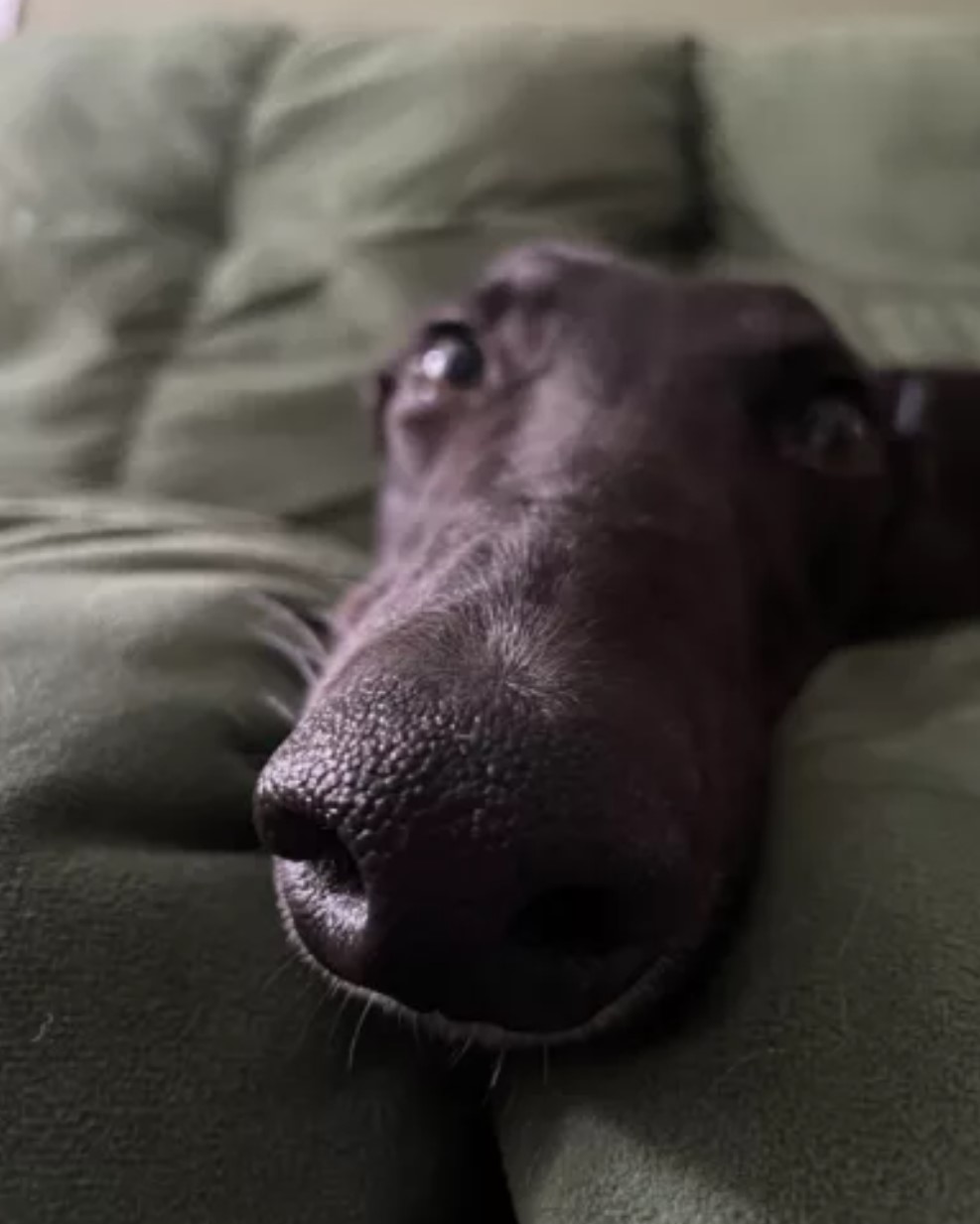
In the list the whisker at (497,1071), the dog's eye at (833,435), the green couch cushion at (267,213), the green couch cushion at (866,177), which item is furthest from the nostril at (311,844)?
the green couch cushion at (866,177)

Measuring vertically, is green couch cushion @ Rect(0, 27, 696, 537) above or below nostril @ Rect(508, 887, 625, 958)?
below

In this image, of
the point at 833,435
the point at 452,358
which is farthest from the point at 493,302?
the point at 833,435

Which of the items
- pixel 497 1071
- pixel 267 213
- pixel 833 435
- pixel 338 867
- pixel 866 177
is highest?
pixel 338 867

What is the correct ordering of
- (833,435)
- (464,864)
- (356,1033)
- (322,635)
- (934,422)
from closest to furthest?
1. (464,864)
2. (356,1033)
3. (322,635)
4. (833,435)
5. (934,422)

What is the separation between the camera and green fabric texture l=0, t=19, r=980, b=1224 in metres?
0.67

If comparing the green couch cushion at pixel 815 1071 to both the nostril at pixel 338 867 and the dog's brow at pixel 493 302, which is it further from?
the dog's brow at pixel 493 302

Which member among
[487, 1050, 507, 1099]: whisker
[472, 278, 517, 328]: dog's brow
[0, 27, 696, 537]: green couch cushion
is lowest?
[0, 27, 696, 537]: green couch cushion

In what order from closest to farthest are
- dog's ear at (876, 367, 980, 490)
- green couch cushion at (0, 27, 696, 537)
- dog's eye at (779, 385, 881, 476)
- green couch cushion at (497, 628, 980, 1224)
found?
green couch cushion at (497, 628, 980, 1224) → dog's eye at (779, 385, 881, 476) → dog's ear at (876, 367, 980, 490) → green couch cushion at (0, 27, 696, 537)

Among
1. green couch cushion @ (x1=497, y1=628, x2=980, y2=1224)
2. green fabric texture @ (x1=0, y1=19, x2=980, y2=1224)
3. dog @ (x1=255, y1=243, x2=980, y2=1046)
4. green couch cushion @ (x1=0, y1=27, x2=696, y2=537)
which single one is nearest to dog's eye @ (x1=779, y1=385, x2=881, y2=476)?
dog @ (x1=255, y1=243, x2=980, y2=1046)

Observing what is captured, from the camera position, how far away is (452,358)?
53.9 inches

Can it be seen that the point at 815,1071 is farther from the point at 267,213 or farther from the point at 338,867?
the point at 267,213

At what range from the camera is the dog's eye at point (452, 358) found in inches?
52.9

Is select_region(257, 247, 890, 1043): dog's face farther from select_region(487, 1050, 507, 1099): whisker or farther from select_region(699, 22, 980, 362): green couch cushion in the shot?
select_region(699, 22, 980, 362): green couch cushion

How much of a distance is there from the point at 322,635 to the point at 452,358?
31 cm
